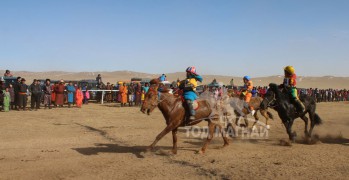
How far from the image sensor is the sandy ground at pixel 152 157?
7125 mm

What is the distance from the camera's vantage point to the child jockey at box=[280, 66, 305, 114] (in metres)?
11.2

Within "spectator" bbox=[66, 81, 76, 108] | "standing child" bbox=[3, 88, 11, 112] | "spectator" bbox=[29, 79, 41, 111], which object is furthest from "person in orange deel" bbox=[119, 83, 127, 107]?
"standing child" bbox=[3, 88, 11, 112]

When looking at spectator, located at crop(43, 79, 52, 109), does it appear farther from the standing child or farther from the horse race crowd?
the standing child

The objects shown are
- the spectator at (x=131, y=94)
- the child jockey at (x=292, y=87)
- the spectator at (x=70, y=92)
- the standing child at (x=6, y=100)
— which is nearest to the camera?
the child jockey at (x=292, y=87)

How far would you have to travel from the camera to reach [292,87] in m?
11.3

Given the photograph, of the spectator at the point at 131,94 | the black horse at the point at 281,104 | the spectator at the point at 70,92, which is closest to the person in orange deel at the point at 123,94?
the spectator at the point at 131,94

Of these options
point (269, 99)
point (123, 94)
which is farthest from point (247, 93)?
point (123, 94)

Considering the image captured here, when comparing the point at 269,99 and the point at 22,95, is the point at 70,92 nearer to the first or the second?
the point at 22,95

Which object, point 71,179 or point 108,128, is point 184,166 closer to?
point 71,179

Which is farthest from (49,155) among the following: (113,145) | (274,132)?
(274,132)

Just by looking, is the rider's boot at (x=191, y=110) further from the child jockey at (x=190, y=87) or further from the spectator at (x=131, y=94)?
the spectator at (x=131, y=94)

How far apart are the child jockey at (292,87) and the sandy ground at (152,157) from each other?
1.22 metres

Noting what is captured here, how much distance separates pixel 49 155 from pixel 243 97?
7.50 meters

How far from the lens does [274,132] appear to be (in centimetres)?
1399
